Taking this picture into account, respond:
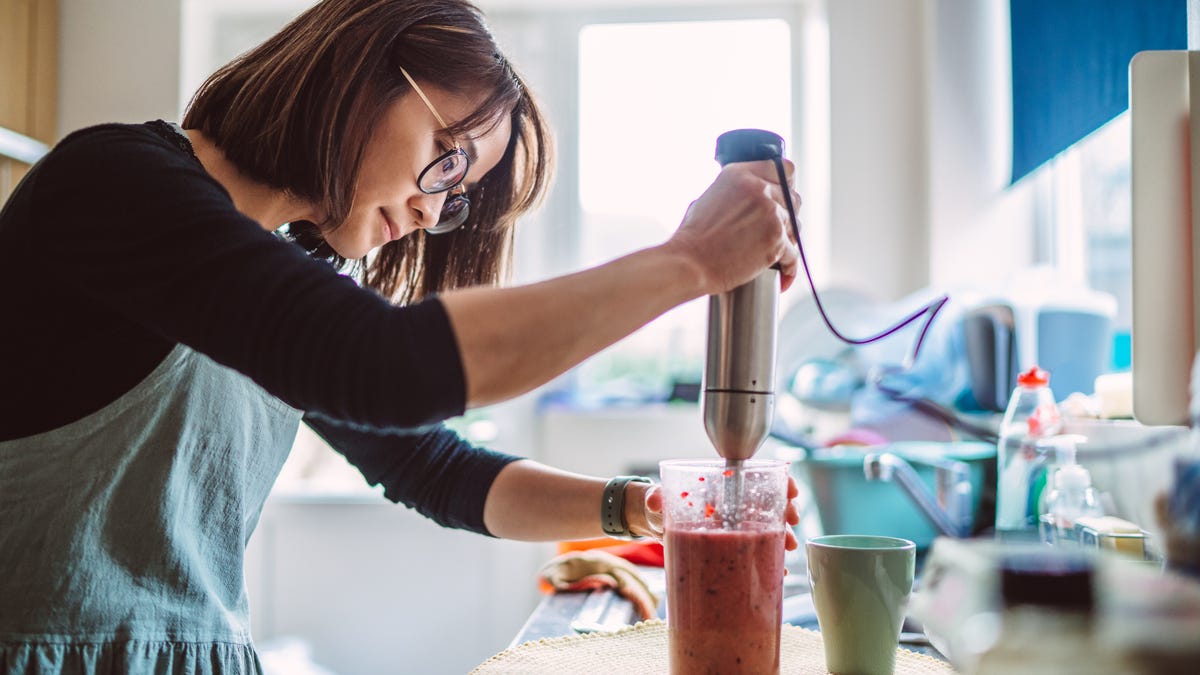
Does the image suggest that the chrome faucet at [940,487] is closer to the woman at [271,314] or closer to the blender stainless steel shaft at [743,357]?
the woman at [271,314]

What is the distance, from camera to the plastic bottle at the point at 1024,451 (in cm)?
137

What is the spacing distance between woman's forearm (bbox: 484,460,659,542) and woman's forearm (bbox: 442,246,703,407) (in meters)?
0.43

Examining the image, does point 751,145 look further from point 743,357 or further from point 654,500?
point 654,500

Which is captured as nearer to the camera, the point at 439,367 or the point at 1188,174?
the point at 439,367

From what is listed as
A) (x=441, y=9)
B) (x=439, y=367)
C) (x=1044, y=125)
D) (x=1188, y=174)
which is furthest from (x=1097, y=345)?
(x=439, y=367)

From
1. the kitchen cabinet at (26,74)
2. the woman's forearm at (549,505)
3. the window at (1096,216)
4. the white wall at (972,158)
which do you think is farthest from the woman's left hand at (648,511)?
the kitchen cabinet at (26,74)

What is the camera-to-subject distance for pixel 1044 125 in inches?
82.4

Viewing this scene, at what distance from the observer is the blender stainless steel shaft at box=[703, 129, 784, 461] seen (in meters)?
0.76

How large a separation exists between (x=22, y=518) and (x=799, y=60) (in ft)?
8.80

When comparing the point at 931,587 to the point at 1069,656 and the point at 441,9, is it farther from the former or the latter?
the point at 441,9

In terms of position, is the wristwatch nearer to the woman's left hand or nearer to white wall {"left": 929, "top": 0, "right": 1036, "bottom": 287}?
the woman's left hand

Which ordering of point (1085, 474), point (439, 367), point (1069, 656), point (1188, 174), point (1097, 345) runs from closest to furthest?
point (1069, 656) < point (439, 367) < point (1188, 174) < point (1085, 474) < point (1097, 345)

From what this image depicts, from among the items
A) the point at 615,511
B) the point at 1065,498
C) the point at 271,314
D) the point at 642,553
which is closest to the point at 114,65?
the point at 642,553

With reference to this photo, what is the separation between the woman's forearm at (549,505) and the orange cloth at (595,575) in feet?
0.49
